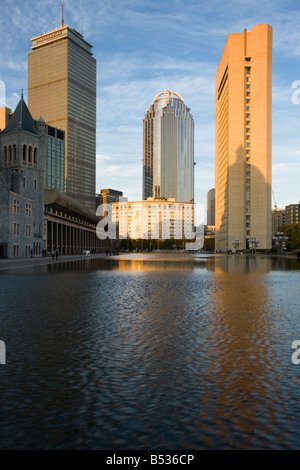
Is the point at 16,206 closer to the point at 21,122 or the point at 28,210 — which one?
the point at 28,210

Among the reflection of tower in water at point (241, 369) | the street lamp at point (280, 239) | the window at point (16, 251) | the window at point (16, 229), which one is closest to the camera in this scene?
the reflection of tower in water at point (241, 369)

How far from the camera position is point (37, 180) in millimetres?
76875

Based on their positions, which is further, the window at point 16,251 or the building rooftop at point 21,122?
the building rooftop at point 21,122

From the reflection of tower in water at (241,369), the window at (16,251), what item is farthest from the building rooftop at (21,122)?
the reflection of tower in water at (241,369)

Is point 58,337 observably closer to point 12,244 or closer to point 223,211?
point 12,244

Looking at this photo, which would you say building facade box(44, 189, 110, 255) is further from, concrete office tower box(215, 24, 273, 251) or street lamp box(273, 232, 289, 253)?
street lamp box(273, 232, 289, 253)

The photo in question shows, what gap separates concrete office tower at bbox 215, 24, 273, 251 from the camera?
12225 centimetres

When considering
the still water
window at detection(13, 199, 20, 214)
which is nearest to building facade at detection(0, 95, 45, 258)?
window at detection(13, 199, 20, 214)

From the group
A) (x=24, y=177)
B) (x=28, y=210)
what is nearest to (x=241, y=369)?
(x=28, y=210)

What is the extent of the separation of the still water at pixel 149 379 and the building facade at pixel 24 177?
54.8 metres

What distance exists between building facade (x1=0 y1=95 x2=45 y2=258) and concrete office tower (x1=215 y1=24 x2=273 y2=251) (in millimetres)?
65920

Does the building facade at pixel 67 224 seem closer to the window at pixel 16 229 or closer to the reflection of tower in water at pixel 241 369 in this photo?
the window at pixel 16 229

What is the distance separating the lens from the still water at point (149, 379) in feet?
12.8
